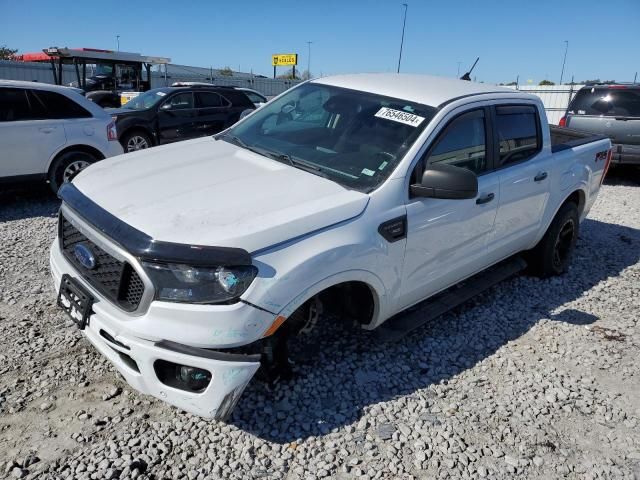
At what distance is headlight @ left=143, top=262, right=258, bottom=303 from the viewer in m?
2.28

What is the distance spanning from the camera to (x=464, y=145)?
3.50 m

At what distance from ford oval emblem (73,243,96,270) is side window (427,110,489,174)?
2.00 m

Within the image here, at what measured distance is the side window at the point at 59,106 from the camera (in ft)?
21.5

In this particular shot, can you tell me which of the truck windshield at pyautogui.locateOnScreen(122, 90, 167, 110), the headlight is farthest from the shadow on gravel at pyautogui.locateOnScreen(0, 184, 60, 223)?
the headlight

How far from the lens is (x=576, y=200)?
16.5ft

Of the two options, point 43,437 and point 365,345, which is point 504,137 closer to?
point 365,345

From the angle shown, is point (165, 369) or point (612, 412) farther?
point (612, 412)

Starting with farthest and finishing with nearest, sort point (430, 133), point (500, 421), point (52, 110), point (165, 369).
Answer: point (52, 110), point (430, 133), point (500, 421), point (165, 369)

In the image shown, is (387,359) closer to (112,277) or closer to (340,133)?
(340,133)

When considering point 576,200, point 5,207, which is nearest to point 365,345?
point 576,200

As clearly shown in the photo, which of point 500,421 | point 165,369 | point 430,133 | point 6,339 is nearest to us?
point 165,369

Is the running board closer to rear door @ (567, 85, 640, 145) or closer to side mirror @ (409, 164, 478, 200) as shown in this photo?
side mirror @ (409, 164, 478, 200)

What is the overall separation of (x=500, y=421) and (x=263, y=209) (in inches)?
73.4

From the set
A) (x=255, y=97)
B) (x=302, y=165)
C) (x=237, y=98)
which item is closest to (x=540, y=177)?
(x=302, y=165)
